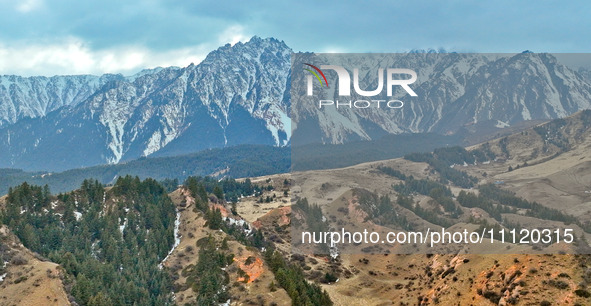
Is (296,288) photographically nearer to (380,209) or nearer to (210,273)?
(210,273)

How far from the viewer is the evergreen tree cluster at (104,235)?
105 meters

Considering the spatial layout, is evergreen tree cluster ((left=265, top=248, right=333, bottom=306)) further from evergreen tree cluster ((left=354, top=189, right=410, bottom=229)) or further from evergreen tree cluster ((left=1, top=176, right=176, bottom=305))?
evergreen tree cluster ((left=354, top=189, right=410, bottom=229))

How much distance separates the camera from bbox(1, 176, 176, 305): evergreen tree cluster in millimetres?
104750

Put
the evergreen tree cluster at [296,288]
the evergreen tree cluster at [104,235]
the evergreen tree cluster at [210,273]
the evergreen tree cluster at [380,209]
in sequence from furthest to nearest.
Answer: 1. the evergreen tree cluster at [380,209]
2. the evergreen tree cluster at [104,235]
3. the evergreen tree cluster at [210,273]
4. the evergreen tree cluster at [296,288]

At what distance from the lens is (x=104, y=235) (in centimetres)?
13338

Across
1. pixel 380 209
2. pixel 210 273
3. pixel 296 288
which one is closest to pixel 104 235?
pixel 210 273

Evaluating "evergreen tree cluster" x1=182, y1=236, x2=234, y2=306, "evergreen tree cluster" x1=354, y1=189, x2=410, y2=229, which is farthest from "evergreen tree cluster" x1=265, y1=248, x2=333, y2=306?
"evergreen tree cluster" x1=354, y1=189, x2=410, y2=229

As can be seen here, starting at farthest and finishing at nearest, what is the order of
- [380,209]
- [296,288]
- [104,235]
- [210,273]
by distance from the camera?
1. [380,209]
2. [104,235]
3. [210,273]
4. [296,288]

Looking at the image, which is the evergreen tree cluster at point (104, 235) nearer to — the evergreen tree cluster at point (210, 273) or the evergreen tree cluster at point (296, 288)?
the evergreen tree cluster at point (210, 273)

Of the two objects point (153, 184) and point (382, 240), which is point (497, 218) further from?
point (153, 184)

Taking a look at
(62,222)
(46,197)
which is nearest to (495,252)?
(62,222)

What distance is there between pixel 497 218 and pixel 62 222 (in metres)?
155

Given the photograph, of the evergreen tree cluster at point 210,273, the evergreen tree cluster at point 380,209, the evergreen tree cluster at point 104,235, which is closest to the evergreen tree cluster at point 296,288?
the evergreen tree cluster at point 210,273

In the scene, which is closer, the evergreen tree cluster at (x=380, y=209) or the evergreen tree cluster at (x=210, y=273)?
the evergreen tree cluster at (x=210, y=273)
